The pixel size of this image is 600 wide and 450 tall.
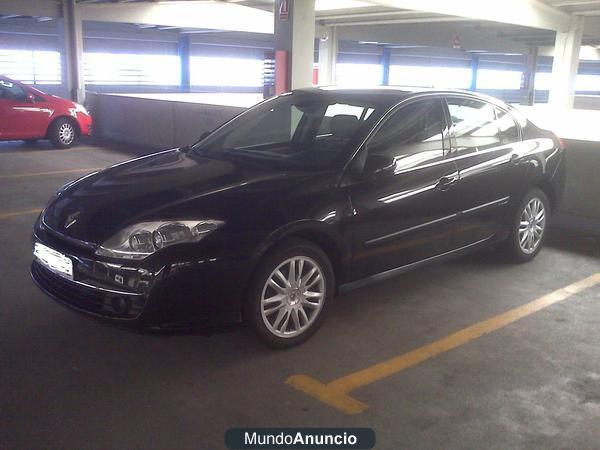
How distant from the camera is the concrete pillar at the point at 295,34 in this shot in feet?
28.6

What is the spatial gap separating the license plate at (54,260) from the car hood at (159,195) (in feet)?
0.42

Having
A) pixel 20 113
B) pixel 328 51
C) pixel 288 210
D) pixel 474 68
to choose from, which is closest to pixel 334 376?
pixel 288 210

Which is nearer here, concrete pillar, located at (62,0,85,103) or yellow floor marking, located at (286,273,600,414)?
yellow floor marking, located at (286,273,600,414)

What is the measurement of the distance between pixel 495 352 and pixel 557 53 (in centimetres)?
1484

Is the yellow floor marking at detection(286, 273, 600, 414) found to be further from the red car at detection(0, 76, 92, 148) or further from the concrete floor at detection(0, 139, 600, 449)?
the red car at detection(0, 76, 92, 148)

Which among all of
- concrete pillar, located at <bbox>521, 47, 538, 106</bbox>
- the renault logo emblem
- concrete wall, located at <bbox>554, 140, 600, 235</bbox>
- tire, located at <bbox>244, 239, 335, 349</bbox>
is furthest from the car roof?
concrete pillar, located at <bbox>521, 47, 538, 106</bbox>

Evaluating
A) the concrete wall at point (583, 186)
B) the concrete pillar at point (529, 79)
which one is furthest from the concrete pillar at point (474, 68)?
the concrete wall at point (583, 186)

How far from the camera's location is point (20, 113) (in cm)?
1156

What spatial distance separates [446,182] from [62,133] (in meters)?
9.79

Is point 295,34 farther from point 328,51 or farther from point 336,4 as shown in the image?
point 328,51

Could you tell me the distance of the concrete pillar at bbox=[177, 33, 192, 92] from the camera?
85.7 feet

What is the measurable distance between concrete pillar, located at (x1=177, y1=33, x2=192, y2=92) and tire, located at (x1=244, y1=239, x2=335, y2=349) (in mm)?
24272

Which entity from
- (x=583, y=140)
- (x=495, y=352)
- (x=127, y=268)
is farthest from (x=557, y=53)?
(x=127, y=268)

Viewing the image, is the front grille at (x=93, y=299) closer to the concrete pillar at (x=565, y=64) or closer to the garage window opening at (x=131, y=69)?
the concrete pillar at (x=565, y=64)
